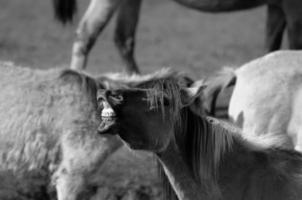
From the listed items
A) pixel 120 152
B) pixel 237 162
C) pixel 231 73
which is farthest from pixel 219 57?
pixel 237 162

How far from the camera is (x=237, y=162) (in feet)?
10.7

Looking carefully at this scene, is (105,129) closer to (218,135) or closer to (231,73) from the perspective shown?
(218,135)

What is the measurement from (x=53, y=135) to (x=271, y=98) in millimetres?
1198

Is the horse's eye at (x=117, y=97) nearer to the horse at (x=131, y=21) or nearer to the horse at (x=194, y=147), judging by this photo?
the horse at (x=194, y=147)

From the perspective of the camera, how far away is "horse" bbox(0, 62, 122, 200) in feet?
14.6

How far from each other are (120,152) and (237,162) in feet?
7.86

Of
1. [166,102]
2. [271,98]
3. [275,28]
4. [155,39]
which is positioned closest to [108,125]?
[166,102]

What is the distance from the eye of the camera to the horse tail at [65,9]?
7902 millimetres

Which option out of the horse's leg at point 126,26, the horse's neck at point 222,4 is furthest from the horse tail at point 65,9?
the horse's neck at point 222,4

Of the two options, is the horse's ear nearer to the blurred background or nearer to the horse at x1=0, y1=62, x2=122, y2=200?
the horse at x1=0, y1=62, x2=122, y2=200

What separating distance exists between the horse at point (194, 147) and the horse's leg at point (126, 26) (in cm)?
426

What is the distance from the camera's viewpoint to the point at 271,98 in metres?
4.11

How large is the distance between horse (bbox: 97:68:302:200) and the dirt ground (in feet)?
7.44

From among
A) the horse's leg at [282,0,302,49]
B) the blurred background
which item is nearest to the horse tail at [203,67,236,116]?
the horse's leg at [282,0,302,49]
